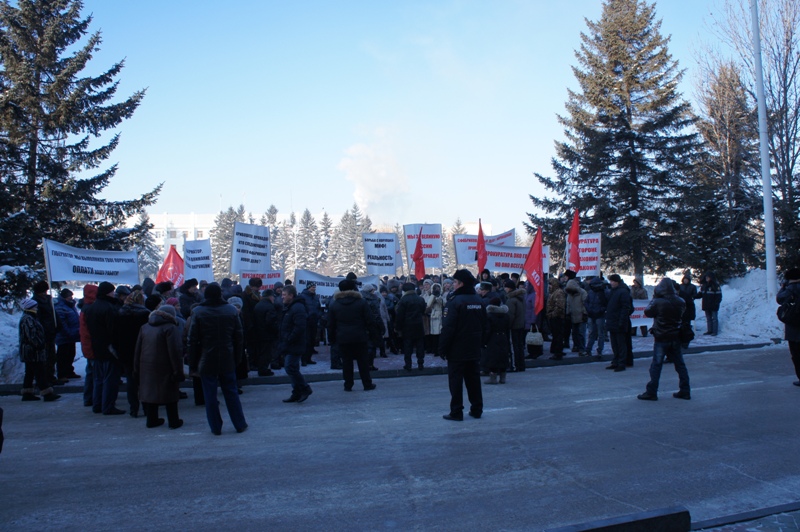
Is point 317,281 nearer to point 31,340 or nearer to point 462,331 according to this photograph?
point 31,340

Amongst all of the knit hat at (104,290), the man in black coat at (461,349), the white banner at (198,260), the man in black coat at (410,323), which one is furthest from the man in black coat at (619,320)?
the white banner at (198,260)

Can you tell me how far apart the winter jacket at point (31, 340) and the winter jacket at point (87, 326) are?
597mm

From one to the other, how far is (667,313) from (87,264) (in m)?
9.85

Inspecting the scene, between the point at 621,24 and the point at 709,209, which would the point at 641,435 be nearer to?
the point at 709,209

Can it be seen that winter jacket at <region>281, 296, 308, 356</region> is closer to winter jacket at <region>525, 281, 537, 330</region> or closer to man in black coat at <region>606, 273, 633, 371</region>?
winter jacket at <region>525, 281, 537, 330</region>

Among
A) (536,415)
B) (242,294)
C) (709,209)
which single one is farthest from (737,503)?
(709,209)

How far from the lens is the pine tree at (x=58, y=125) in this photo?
20469 millimetres

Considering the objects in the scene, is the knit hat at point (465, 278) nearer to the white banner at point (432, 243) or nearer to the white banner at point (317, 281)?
the white banner at point (317, 281)

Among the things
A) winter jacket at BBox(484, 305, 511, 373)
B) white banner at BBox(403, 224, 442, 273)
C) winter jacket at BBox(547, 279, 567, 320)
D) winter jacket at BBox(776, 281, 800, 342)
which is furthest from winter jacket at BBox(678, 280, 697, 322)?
white banner at BBox(403, 224, 442, 273)

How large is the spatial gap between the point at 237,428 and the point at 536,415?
157 inches

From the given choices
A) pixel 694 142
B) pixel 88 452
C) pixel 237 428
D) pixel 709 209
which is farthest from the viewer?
pixel 694 142

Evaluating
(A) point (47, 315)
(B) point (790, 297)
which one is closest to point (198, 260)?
(A) point (47, 315)

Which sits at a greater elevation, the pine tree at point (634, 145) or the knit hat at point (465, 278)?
the pine tree at point (634, 145)

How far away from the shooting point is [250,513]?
16.1 ft
